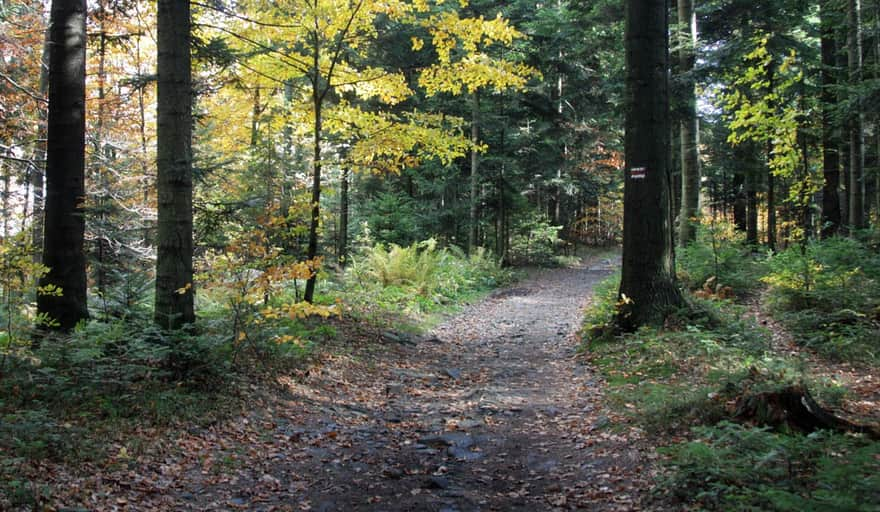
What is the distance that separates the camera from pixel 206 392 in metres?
5.93

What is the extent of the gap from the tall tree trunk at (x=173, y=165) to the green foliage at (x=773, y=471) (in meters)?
5.31

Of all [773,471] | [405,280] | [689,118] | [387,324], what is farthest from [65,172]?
[689,118]

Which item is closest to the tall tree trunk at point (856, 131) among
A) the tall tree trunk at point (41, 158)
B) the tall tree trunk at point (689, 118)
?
the tall tree trunk at point (689, 118)

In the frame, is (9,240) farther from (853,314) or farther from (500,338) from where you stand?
(853,314)

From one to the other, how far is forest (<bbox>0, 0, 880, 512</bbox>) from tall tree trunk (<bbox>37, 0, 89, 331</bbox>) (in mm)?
30

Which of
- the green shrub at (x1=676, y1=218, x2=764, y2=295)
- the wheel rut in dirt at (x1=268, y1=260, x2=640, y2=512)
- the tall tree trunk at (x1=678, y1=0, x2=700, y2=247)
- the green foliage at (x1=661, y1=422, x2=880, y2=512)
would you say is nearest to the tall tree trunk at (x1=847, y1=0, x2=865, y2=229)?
the tall tree trunk at (x1=678, y1=0, x2=700, y2=247)

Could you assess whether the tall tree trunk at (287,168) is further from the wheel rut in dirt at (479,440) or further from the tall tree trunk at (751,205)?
the tall tree trunk at (751,205)

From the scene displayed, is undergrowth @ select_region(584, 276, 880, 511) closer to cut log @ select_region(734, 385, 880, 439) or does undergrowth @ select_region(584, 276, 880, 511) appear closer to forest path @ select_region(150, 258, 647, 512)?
cut log @ select_region(734, 385, 880, 439)

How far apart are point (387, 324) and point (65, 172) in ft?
19.4

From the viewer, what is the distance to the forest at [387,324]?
4250 millimetres

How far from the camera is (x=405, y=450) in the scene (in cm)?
530

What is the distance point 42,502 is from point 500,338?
870 centimetres

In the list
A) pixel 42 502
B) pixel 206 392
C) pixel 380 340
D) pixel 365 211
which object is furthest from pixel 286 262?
pixel 365 211

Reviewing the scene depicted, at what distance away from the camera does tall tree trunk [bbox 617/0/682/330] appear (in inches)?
338
